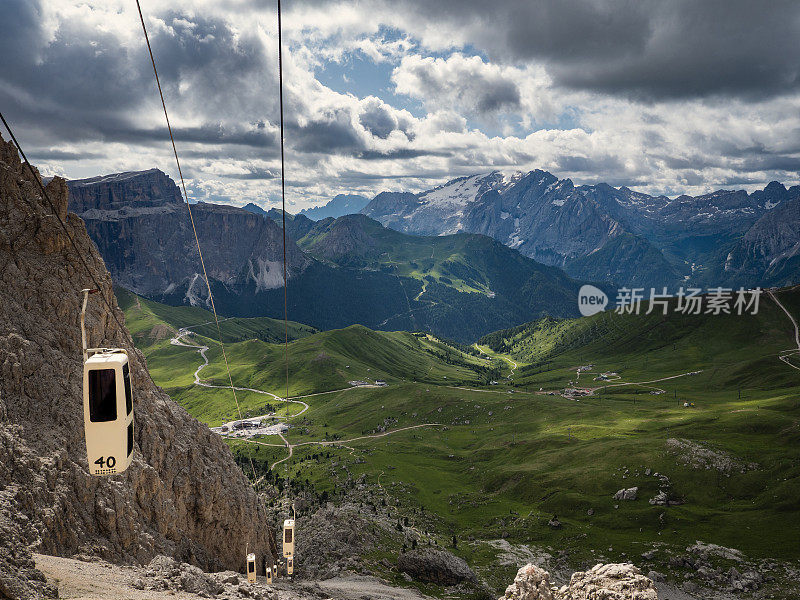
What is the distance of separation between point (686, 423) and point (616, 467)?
1989 inches

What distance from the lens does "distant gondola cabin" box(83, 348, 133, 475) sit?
23375 millimetres

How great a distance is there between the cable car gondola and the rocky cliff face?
8.90 meters

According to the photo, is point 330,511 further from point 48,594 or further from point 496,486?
point 48,594

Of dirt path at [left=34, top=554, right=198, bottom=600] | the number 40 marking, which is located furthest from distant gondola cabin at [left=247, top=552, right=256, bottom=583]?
the number 40 marking

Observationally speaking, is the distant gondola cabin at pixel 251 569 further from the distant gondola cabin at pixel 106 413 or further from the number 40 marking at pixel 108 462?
the distant gondola cabin at pixel 106 413

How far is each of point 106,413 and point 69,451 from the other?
84.6ft

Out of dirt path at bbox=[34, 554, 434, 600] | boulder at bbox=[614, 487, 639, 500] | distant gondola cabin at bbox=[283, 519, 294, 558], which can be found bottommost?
boulder at bbox=[614, 487, 639, 500]

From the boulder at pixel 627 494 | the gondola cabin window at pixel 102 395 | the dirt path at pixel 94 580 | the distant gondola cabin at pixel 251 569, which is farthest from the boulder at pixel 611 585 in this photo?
the boulder at pixel 627 494

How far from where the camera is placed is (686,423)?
603 ft

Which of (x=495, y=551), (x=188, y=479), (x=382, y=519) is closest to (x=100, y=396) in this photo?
(x=188, y=479)

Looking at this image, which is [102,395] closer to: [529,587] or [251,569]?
[529,587]

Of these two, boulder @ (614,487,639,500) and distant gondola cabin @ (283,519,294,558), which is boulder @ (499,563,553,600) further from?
boulder @ (614,487,639,500)

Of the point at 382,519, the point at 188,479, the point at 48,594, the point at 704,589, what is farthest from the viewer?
the point at 382,519

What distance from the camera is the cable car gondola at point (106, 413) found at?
23359 mm
